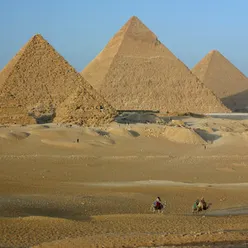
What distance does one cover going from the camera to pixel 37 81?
33.7 meters

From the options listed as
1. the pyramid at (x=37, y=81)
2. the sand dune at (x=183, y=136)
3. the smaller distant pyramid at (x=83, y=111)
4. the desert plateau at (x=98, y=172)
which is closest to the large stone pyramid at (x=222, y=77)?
the desert plateau at (x=98, y=172)

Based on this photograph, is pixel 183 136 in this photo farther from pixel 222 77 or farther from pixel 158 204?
pixel 222 77

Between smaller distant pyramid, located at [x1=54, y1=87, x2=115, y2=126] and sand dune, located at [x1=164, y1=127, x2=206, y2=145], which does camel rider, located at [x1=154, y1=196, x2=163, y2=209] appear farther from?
smaller distant pyramid, located at [x1=54, y1=87, x2=115, y2=126]

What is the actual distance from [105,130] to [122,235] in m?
18.4

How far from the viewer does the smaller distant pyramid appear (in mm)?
29484

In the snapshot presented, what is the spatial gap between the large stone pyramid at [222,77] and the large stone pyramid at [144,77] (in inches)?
830

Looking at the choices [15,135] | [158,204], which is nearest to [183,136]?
[15,135]

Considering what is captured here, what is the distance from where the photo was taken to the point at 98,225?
31.3 ft

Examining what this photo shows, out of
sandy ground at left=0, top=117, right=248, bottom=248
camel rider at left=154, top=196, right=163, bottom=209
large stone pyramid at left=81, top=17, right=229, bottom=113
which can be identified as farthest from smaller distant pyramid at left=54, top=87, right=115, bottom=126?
large stone pyramid at left=81, top=17, right=229, bottom=113

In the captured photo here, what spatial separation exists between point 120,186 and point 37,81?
1942 cm

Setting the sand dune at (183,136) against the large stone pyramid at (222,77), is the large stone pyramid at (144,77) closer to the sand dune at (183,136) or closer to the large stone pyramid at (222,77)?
the large stone pyramid at (222,77)

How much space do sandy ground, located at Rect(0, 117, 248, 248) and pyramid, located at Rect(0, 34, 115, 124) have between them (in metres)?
5.59

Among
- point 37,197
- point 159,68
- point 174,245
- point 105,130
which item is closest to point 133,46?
point 159,68

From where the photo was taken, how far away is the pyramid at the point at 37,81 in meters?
32.5
